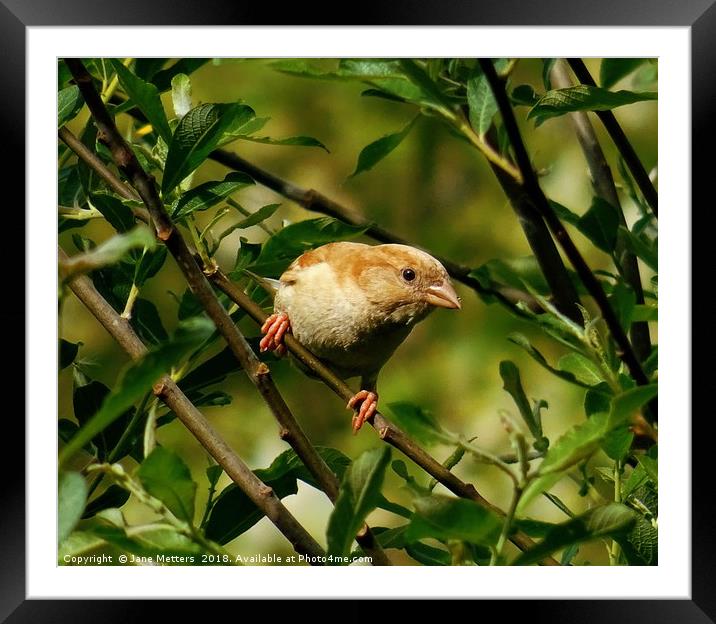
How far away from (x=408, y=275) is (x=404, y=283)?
0.11 ft

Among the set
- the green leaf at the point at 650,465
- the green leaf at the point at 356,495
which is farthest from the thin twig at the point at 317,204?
the green leaf at the point at 356,495

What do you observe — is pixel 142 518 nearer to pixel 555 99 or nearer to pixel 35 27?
pixel 35 27

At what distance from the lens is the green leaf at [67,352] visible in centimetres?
263

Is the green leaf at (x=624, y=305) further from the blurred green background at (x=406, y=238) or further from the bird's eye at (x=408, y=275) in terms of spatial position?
the bird's eye at (x=408, y=275)

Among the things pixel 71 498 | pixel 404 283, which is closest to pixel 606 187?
pixel 404 283

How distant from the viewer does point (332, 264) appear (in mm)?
3695

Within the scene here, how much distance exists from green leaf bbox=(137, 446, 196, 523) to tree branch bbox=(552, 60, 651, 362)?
4.60 feet

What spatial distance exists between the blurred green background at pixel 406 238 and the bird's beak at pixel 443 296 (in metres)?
0.19

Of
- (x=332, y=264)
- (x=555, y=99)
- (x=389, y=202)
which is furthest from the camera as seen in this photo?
(x=389, y=202)

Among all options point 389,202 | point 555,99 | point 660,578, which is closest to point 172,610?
point 660,578

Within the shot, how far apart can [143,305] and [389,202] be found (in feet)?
6.31

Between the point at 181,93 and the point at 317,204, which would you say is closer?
the point at 181,93

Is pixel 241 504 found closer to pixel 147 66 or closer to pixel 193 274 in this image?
pixel 193 274

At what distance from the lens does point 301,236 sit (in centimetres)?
261
